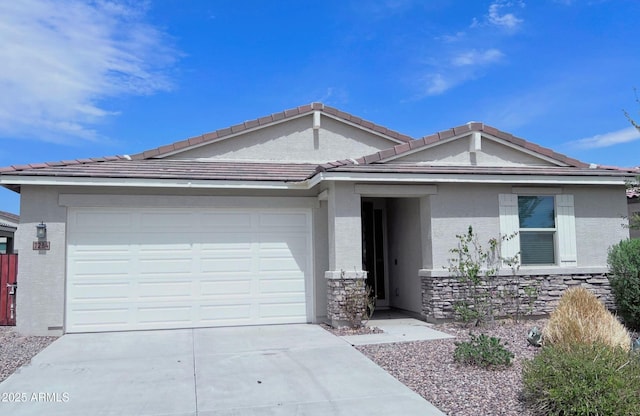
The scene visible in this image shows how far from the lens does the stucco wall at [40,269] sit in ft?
32.3

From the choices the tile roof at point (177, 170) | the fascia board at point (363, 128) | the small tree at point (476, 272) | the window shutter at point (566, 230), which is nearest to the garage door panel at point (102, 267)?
the tile roof at point (177, 170)

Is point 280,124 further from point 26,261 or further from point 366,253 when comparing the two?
point 26,261

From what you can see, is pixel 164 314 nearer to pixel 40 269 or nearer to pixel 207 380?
pixel 40 269

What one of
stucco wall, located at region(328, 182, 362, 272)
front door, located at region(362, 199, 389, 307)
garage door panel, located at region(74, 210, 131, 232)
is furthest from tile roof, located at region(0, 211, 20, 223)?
stucco wall, located at region(328, 182, 362, 272)

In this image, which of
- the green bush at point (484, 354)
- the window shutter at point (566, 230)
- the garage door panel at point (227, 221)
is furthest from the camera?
the garage door panel at point (227, 221)

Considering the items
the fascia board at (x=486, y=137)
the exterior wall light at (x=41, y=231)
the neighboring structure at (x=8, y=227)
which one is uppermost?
the fascia board at (x=486, y=137)

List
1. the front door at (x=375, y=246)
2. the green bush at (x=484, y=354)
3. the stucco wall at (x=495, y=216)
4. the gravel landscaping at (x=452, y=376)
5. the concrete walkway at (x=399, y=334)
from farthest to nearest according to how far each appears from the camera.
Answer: the front door at (x=375, y=246) → the stucco wall at (x=495, y=216) → the concrete walkway at (x=399, y=334) → the green bush at (x=484, y=354) → the gravel landscaping at (x=452, y=376)

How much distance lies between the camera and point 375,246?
42.8 feet

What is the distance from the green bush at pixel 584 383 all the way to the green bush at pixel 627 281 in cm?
385

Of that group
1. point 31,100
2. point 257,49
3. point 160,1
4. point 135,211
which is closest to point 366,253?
point 135,211

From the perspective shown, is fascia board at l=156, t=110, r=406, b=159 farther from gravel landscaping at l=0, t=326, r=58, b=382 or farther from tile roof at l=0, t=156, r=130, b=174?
gravel landscaping at l=0, t=326, r=58, b=382

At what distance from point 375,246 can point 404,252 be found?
3.93 ft

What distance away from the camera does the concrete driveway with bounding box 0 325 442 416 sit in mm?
5418

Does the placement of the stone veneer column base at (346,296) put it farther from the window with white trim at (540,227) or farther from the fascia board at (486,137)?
the window with white trim at (540,227)
